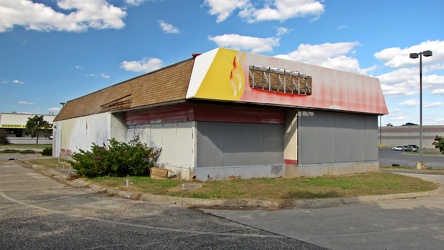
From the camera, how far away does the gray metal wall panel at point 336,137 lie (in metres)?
17.0

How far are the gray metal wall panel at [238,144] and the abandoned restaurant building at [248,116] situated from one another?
0.14 ft

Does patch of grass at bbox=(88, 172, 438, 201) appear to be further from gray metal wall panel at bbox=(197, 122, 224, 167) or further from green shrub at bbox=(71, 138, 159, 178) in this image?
gray metal wall panel at bbox=(197, 122, 224, 167)

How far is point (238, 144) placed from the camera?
1533 cm

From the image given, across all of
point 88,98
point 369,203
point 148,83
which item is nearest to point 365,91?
point 369,203

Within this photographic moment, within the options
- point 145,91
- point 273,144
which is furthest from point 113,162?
point 273,144

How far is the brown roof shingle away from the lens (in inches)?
564

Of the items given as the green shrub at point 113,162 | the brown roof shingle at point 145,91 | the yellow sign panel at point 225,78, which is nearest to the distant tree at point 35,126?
the brown roof shingle at point 145,91

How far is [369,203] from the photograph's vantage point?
35.4ft

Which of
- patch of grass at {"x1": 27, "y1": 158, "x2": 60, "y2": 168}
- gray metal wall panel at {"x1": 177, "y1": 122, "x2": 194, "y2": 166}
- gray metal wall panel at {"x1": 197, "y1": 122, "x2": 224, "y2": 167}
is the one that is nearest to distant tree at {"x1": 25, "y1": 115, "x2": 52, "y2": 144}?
patch of grass at {"x1": 27, "y1": 158, "x2": 60, "y2": 168}

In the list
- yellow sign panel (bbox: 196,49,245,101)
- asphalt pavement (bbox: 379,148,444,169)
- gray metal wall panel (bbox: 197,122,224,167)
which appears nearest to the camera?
yellow sign panel (bbox: 196,49,245,101)

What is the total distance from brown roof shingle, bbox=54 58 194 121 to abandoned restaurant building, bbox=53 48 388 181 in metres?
0.07

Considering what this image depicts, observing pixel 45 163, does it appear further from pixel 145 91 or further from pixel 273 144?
pixel 273 144

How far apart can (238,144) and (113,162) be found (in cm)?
544

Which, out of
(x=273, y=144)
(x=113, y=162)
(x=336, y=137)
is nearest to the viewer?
(x=113, y=162)
